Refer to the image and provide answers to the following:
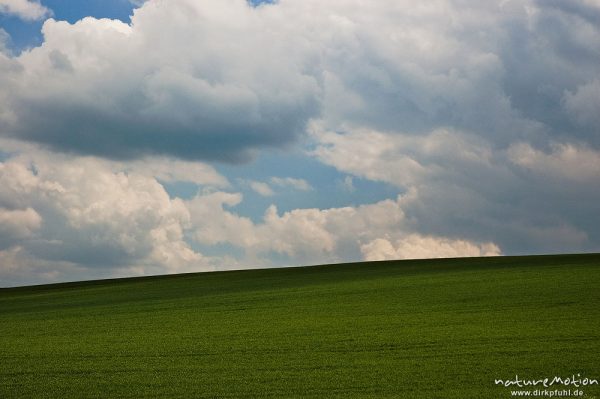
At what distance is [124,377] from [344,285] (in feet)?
58.5

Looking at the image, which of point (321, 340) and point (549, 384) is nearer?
point (549, 384)

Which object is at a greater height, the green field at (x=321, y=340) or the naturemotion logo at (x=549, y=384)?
the green field at (x=321, y=340)

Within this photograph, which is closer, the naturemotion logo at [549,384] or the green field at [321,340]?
the naturemotion logo at [549,384]

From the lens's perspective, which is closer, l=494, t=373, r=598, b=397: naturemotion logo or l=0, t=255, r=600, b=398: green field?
l=494, t=373, r=598, b=397: naturemotion logo

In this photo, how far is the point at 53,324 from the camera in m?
22.0

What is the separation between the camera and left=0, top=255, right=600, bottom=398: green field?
1147 centimetres

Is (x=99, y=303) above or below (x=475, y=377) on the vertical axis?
above

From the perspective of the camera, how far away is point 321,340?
15438 mm

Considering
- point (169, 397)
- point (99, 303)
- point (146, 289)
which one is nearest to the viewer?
point (169, 397)

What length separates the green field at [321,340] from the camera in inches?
452

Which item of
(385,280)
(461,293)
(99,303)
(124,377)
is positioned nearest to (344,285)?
(385,280)

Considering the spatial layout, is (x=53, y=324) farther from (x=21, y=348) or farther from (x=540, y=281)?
(x=540, y=281)

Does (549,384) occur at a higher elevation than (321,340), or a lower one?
lower

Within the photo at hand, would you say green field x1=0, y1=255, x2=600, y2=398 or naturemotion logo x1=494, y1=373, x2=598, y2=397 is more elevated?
green field x1=0, y1=255, x2=600, y2=398
